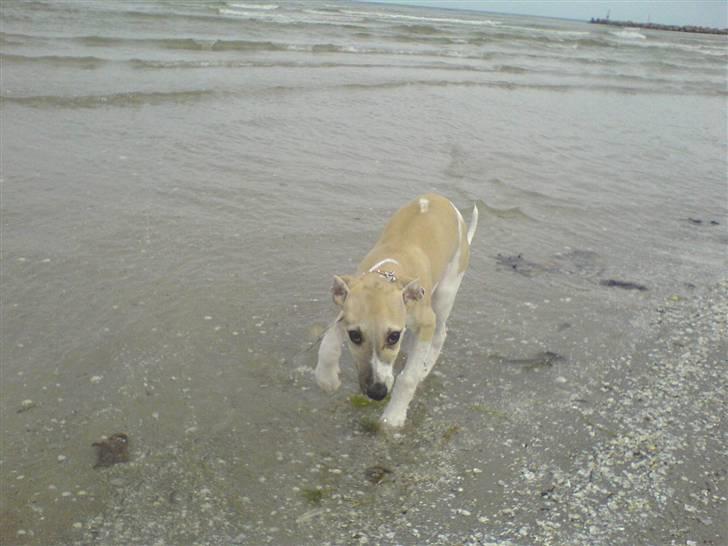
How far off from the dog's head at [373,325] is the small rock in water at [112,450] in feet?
5.01

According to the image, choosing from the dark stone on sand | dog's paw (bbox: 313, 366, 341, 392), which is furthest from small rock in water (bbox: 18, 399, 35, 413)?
the dark stone on sand

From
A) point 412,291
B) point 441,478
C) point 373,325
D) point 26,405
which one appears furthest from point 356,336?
point 26,405

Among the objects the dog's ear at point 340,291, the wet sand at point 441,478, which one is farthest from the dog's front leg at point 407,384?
the dog's ear at point 340,291

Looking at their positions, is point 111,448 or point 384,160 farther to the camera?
point 384,160

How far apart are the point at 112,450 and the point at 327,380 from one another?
148 centimetres

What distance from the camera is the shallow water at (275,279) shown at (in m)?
4.39

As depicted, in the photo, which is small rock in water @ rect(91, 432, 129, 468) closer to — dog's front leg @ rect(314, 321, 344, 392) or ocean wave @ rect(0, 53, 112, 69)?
dog's front leg @ rect(314, 321, 344, 392)

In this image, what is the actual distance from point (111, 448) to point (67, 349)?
1311 millimetres

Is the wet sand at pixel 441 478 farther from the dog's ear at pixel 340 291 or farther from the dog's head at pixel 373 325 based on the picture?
the dog's ear at pixel 340 291

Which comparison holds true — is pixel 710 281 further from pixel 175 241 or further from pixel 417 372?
pixel 175 241

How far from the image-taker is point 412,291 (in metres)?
4.91

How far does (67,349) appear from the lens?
18.5ft

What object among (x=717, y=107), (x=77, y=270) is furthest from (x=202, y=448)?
(x=717, y=107)

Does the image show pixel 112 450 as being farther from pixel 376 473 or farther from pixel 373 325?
pixel 373 325
